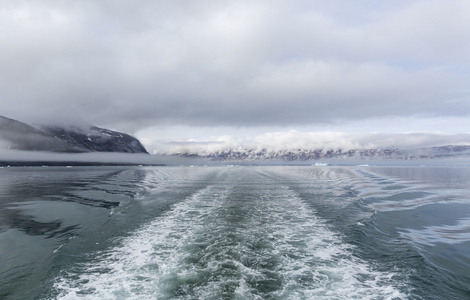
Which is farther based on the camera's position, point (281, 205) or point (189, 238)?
point (281, 205)

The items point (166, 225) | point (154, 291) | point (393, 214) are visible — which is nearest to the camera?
point (154, 291)

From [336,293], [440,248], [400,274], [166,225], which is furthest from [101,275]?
[440,248]

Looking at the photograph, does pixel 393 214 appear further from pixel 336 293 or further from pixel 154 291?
pixel 154 291

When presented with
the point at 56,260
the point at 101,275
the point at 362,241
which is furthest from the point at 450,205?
the point at 56,260

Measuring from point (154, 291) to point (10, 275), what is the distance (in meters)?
6.65

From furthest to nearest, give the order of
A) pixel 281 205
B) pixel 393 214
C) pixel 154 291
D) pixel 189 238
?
pixel 281 205
pixel 393 214
pixel 189 238
pixel 154 291

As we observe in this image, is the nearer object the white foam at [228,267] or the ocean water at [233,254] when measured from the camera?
the white foam at [228,267]

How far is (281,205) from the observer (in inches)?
1035

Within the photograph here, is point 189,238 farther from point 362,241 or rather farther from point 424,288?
point 424,288

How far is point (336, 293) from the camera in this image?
30.5ft

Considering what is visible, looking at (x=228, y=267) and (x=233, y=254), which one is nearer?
(x=228, y=267)

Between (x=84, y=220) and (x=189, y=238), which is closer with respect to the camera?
(x=189, y=238)

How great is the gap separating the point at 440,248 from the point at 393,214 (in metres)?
8.56

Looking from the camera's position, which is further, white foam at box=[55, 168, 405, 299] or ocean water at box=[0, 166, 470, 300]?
ocean water at box=[0, 166, 470, 300]
